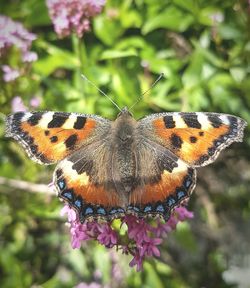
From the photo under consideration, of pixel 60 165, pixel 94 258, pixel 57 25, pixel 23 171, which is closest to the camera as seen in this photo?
pixel 60 165

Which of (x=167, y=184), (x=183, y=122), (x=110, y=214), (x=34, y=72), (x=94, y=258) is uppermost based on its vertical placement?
(x=183, y=122)

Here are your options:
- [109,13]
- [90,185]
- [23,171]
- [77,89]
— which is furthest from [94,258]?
[109,13]

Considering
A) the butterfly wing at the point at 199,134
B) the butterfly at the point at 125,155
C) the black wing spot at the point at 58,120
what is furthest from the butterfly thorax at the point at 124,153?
the black wing spot at the point at 58,120

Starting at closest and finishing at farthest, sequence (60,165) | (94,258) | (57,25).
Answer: (60,165) → (57,25) → (94,258)

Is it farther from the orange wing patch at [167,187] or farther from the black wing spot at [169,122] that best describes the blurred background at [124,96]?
the orange wing patch at [167,187]

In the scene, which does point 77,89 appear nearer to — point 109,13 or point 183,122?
point 109,13

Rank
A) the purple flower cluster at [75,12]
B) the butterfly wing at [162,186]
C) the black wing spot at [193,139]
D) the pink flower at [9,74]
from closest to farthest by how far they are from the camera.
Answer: the butterfly wing at [162,186] < the black wing spot at [193,139] < the purple flower cluster at [75,12] < the pink flower at [9,74]

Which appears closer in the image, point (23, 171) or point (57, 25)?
point (57, 25)

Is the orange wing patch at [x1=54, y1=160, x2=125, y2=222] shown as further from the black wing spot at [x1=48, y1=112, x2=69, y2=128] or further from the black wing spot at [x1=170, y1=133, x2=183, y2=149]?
the black wing spot at [x1=170, y1=133, x2=183, y2=149]
